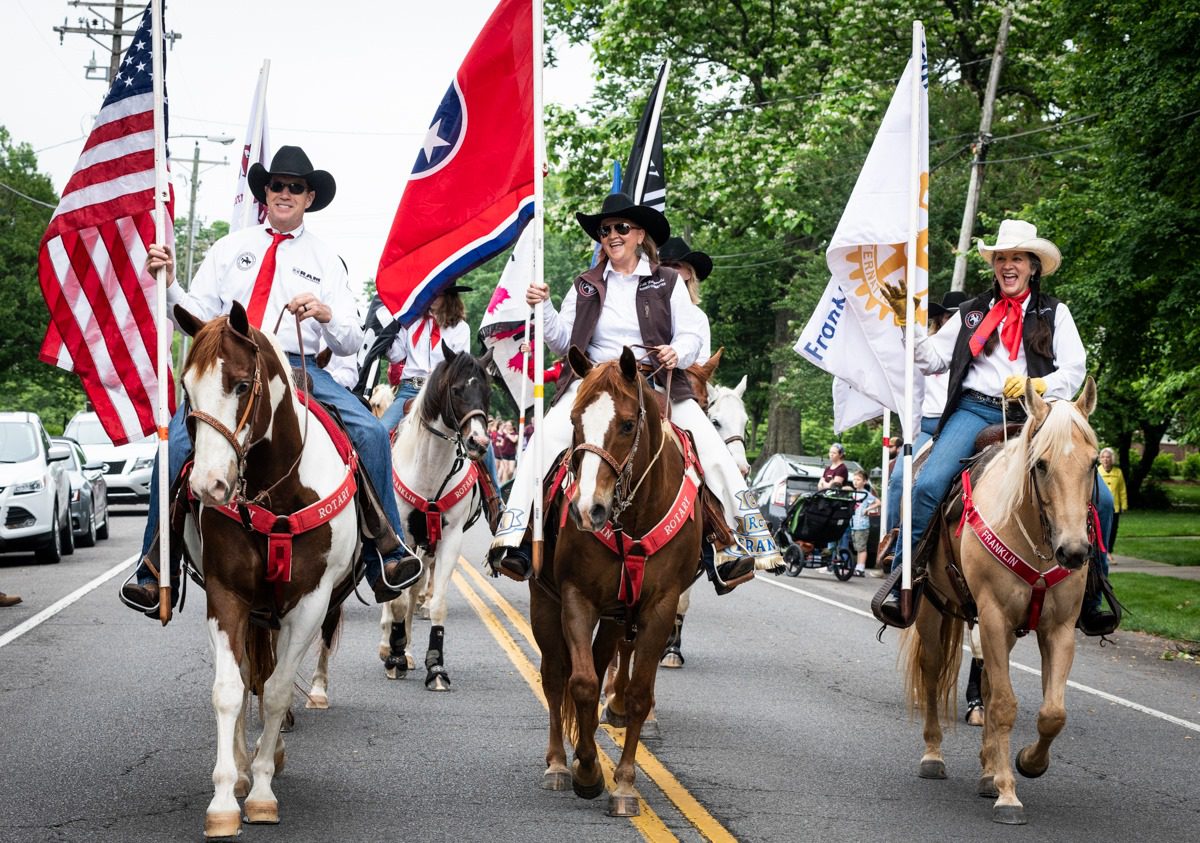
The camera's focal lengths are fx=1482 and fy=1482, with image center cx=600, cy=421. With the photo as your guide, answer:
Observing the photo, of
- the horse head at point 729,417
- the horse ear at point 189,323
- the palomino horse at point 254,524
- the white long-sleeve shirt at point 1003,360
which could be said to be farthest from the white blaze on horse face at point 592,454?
the horse head at point 729,417

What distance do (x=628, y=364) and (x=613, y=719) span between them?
9.74 feet

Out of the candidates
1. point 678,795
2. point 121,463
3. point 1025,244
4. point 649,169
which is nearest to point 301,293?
point 678,795

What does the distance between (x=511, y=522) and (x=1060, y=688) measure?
9.55ft

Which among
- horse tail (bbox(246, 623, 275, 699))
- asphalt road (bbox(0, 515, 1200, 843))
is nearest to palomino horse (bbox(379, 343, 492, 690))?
asphalt road (bbox(0, 515, 1200, 843))

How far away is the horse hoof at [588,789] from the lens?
713 cm

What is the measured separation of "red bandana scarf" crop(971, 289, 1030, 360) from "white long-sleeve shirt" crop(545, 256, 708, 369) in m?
1.72

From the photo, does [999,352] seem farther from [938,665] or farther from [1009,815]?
[1009,815]

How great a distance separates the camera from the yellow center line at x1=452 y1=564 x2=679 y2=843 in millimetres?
6660

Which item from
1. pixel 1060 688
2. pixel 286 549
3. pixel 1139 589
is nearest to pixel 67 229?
pixel 286 549

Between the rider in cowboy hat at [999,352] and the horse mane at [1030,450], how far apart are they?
0.64m

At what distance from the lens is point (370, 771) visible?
7703 mm

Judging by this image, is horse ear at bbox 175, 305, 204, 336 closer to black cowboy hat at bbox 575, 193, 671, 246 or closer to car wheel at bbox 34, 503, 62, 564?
black cowboy hat at bbox 575, 193, 671, 246

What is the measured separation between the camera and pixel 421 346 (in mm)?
13148

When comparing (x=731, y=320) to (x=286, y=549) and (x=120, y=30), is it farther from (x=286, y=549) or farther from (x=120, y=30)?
(x=286, y=549)
